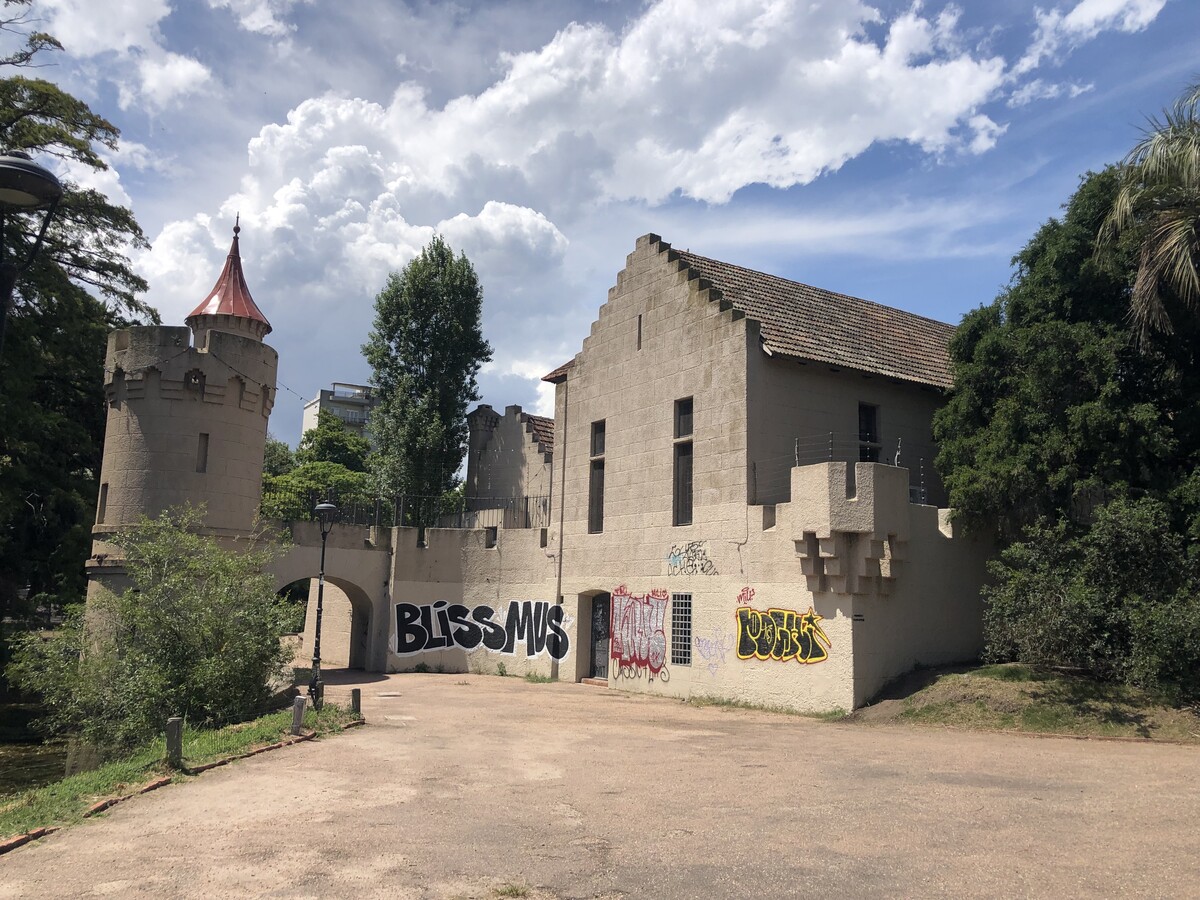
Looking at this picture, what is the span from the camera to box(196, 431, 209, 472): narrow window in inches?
977

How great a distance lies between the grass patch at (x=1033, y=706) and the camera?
15648 mm

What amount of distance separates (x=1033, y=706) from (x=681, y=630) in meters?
8.60

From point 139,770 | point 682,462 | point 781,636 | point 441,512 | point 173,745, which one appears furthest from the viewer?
point 441,512

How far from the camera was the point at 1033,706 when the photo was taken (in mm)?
16609

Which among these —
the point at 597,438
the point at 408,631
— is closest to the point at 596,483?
the point at 597,438

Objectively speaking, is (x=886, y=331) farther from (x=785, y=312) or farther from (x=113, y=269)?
(x=113, y=269)

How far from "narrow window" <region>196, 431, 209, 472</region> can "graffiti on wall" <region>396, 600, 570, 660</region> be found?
25.6ft

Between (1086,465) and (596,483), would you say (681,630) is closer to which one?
(596,483)

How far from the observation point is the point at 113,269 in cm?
3072

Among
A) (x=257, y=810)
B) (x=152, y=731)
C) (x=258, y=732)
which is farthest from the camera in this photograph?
(x=152, y=731)

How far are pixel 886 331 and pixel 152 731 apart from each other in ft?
70.0

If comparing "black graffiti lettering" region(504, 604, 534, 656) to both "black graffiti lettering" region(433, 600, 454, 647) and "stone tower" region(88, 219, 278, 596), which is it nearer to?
"black graffiti lettering" region(433, 600, 454, 647)

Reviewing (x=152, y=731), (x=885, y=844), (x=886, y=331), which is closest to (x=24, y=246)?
(x=152, y=731)

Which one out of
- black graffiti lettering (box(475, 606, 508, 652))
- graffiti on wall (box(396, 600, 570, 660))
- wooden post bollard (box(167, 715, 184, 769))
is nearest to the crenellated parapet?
graffiti on wall (box(396, 600, 570, 660))
